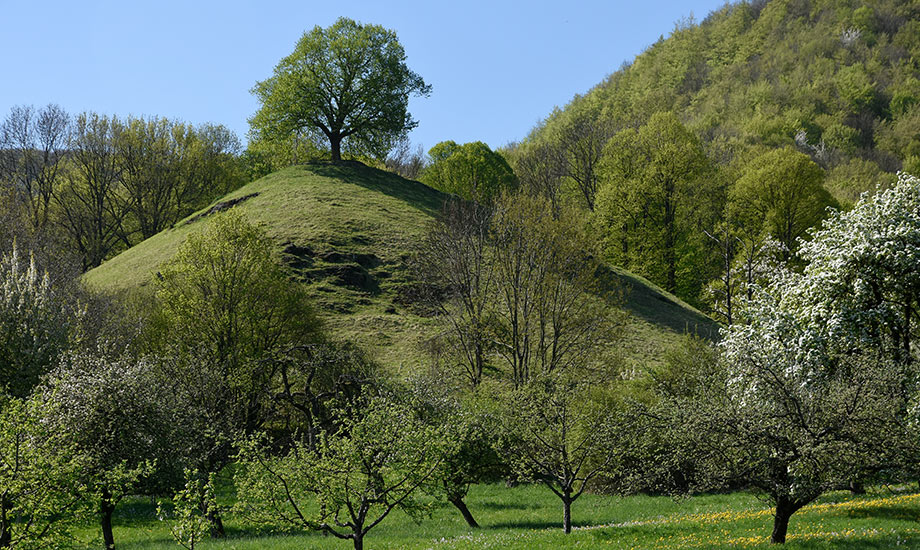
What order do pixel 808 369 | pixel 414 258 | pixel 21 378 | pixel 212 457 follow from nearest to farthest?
pixel 808 369 < pixel 212 457 < pixel 21 378 < pixel 414 258

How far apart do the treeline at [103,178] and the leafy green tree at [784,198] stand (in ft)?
203

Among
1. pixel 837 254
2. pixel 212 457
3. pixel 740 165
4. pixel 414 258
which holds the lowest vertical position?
pixel 212 457

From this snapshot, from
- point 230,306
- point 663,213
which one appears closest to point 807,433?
point 230,306

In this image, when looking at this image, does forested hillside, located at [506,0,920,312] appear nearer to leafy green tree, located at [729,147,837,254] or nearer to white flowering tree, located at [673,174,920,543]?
leafy green tree, located at [729,147,837,254]

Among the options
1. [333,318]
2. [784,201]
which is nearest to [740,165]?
[784,201]

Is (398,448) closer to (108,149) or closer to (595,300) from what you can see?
(595,300)

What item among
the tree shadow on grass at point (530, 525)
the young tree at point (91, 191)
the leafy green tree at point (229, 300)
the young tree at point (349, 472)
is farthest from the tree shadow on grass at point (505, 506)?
the young tree at point (91, 191)

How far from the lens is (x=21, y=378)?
26500 mm

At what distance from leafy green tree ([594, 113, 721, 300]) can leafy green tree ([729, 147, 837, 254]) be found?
3677 millimetres

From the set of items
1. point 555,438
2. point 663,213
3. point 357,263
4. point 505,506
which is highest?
point 663,213

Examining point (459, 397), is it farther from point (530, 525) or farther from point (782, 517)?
point (782, 517)

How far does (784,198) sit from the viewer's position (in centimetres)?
6388

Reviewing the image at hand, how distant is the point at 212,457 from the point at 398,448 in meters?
12.3

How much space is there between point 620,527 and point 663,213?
5083 cm
